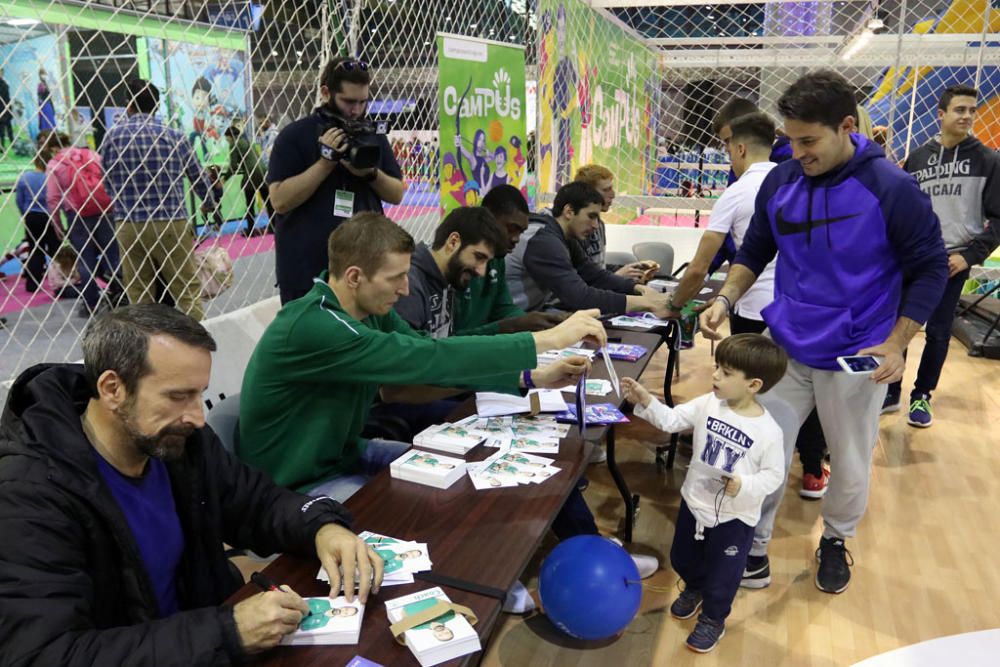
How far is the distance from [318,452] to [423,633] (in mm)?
891

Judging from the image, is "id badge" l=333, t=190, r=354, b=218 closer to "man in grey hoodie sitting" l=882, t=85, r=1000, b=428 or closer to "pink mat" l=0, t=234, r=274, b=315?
"pink mat" l=0, t=234, r=274, b=315

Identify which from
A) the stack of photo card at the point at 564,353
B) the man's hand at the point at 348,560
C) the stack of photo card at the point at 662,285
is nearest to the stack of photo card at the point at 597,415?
the stack of photo card at the point at 564,353

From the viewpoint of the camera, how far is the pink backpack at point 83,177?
4660 millimetres

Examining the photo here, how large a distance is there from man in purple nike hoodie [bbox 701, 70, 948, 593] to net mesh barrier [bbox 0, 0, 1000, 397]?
2186 millimetres

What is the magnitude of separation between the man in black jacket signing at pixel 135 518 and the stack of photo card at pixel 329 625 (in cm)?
3

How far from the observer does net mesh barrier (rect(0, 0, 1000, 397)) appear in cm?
325

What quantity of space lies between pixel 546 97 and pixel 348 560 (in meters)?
4.59

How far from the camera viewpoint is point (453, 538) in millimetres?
1502

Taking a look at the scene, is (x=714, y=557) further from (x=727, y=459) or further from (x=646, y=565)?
(x=646, y=565)

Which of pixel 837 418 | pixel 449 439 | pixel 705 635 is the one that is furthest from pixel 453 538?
pixel 837 418

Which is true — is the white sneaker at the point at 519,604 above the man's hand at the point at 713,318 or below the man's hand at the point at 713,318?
below

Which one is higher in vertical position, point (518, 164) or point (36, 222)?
point (518, 164)

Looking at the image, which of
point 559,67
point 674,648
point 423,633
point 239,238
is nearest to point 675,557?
point 674,648

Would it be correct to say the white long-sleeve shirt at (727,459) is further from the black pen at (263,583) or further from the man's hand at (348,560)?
the black pen at (263,583)
